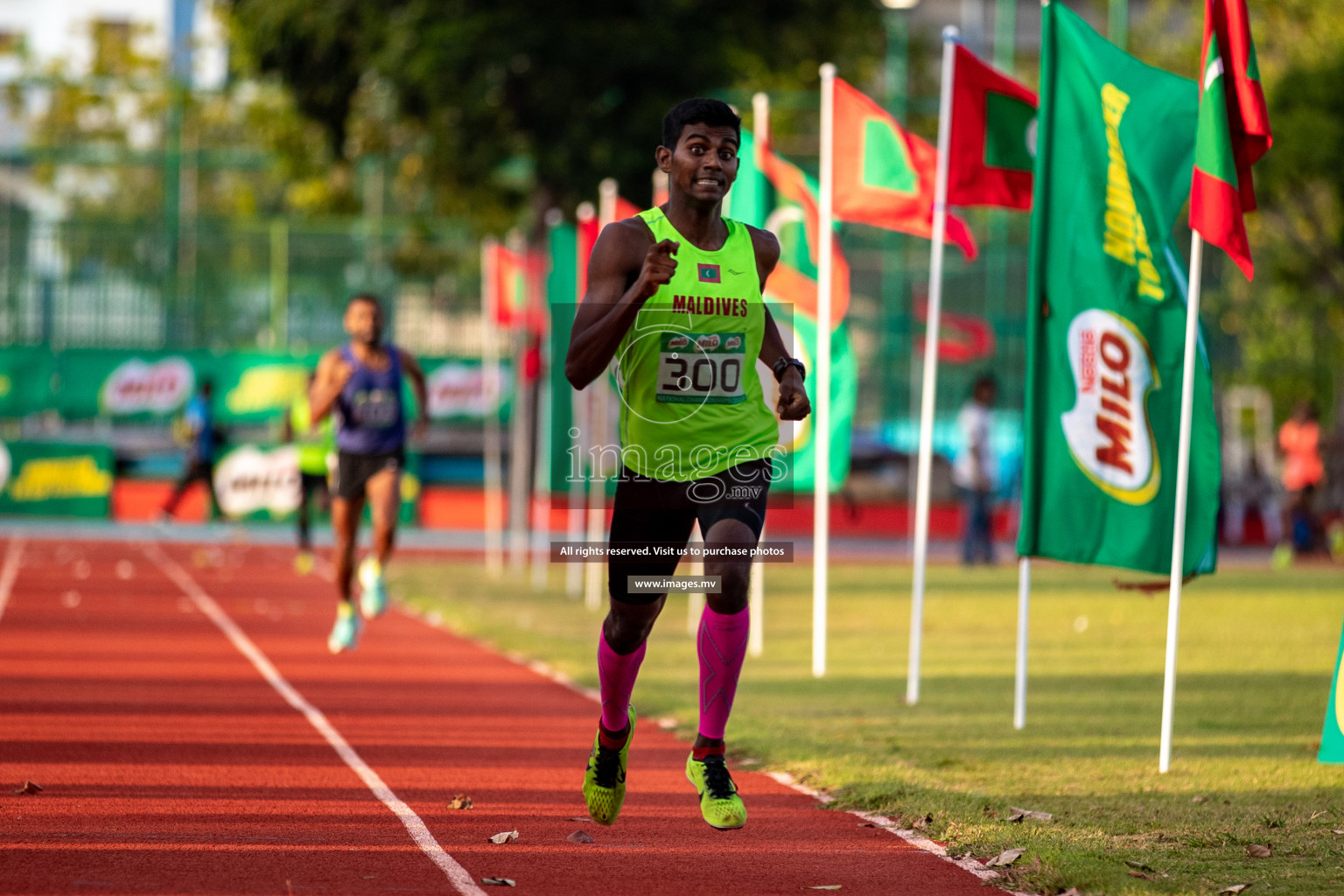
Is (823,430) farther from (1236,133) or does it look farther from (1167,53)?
(1167,53)

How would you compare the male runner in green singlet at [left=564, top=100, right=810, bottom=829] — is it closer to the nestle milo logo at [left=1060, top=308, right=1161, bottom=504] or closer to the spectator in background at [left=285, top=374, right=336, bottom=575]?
the nestle milo logo at [left=1060, top=308, right=1161, bottom=504]

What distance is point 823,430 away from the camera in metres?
12.3

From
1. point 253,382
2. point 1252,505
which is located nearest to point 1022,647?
point 253,382

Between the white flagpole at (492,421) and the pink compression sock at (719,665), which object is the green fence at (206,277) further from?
the pink compression sock at (719,665)

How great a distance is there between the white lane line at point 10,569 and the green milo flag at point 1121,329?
9.77 m

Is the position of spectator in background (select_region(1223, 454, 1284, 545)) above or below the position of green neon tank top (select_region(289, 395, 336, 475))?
below

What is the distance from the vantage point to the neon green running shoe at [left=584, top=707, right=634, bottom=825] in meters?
6.32

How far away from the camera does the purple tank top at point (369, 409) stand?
39.4 ft

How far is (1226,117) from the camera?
8.26 m

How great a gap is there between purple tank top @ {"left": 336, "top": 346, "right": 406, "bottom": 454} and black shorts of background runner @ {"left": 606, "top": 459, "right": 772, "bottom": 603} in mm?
6067

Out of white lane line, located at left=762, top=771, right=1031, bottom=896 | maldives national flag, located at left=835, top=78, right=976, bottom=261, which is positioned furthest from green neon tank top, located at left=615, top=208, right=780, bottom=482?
maldives national flag, located at left=835, top=78, right=976, bottom=261

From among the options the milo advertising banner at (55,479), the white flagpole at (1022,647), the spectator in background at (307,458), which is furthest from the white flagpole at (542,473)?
the white flagpole at (1022,647)

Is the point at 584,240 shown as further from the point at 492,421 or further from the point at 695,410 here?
the point at 695,410

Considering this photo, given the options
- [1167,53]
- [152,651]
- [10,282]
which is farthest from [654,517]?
[1167,53]
